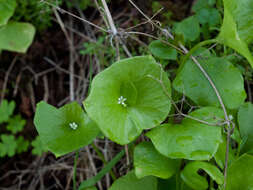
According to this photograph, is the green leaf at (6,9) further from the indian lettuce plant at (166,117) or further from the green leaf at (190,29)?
the green leaf at (190,29)

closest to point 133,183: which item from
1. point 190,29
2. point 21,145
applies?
point 190,29

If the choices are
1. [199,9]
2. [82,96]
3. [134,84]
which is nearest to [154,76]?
[134,84]

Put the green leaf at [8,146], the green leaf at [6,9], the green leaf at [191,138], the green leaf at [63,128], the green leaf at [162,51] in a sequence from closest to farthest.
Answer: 1. the green leaf at [191,138]
2. the green leaf at [63,128]
3. the green leaf at [162,51]
4. the green leaf at [6,9]
5. the green leaf at [8,146]

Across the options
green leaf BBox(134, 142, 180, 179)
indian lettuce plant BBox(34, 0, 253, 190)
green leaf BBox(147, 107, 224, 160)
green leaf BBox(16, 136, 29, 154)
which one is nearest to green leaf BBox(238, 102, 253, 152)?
indian lettuce plant BBox(34, 0, 253, 190)

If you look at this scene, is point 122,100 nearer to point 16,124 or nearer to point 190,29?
point 190,29

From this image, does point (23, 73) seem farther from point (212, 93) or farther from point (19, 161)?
point (212, 93)

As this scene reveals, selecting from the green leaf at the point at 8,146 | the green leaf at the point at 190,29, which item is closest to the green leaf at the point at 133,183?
the green leaf at the point at 190,29

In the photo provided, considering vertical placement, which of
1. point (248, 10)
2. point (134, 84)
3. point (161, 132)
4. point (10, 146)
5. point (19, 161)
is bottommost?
point (19, 161)
